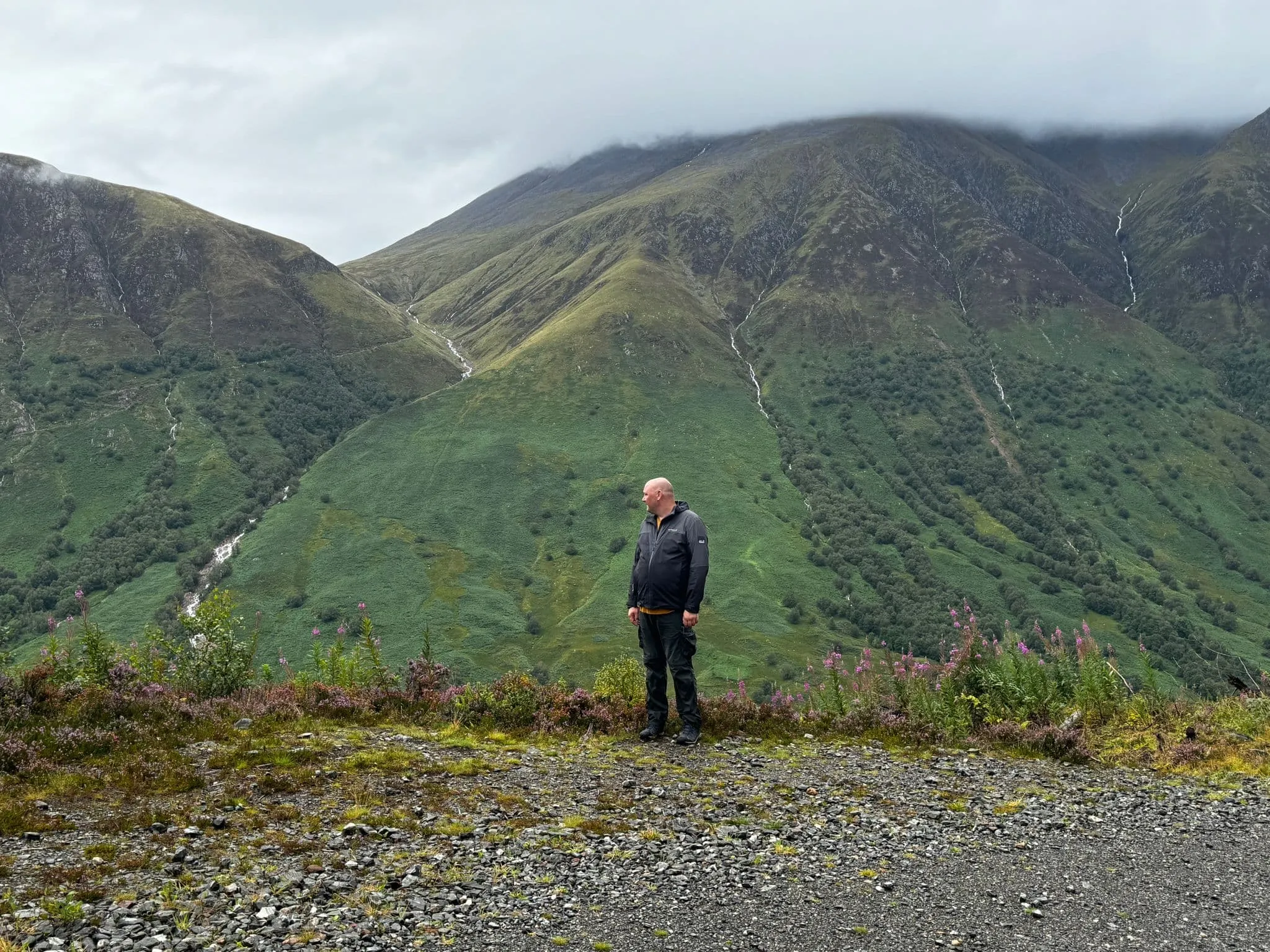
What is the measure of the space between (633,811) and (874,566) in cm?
17042

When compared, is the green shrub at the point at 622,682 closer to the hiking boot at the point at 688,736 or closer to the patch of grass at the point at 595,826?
the hiking boot at the point at 688,736

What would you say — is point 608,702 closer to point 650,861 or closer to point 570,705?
point 570,705

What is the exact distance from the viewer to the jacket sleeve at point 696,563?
1328cm

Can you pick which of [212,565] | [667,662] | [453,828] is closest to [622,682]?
[667,662]

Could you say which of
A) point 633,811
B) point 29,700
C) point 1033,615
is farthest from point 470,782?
point 1033,615

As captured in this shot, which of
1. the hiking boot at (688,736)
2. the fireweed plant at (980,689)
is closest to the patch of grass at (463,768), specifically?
the hiking boot at (688,736)

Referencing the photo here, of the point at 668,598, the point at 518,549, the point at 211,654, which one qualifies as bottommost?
the point at 518,549

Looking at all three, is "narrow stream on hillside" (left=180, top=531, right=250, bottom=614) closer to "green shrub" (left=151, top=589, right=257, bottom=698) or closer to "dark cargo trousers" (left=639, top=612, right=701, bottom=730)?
"green shrub" (left=151, top=589, right=257, bottom=698)

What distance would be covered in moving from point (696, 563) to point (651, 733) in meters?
3.22

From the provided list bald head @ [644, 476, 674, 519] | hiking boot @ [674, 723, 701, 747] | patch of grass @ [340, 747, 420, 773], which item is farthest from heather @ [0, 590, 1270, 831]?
bald head @ [644, 476, 674, 519]

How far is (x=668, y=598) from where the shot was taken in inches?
535

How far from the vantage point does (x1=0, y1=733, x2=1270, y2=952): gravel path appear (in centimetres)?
718

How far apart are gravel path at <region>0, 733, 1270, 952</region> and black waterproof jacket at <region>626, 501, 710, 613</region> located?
9.05ft

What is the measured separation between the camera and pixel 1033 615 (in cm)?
15438
